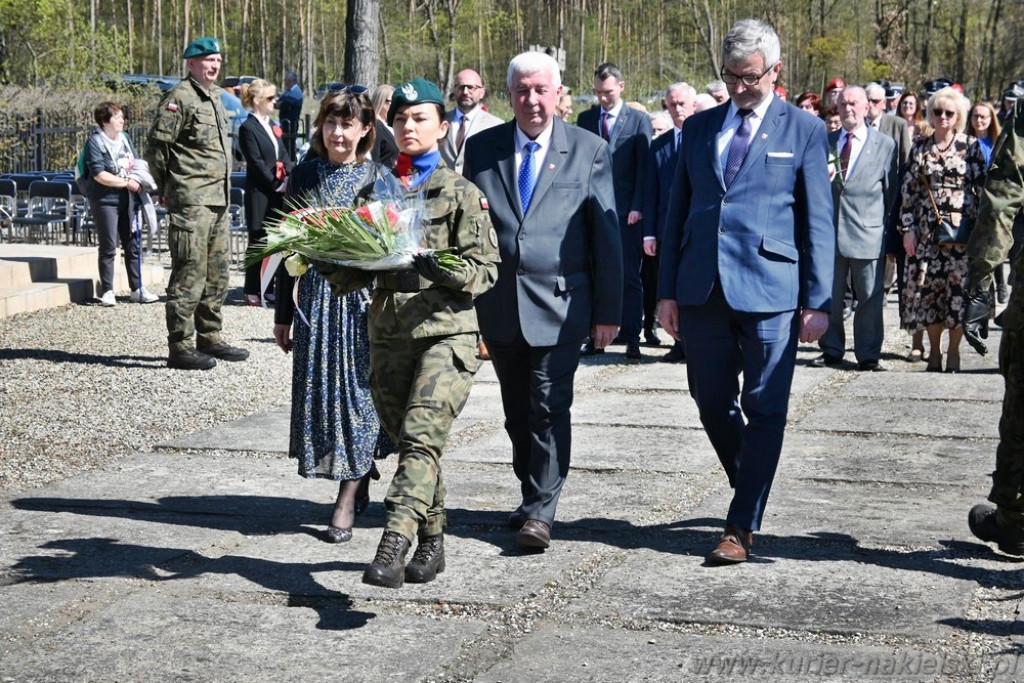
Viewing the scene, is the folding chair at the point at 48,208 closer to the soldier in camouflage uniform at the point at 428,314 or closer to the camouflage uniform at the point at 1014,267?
the soldier in camouflage uniform at the point at 428,314

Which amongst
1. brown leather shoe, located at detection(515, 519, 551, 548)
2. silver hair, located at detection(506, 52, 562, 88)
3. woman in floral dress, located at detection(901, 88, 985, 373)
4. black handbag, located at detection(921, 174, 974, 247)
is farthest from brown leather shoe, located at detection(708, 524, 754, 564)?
black handbag, located at detection(921, 174, 974, 247)

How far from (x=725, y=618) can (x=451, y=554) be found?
47.4 inches

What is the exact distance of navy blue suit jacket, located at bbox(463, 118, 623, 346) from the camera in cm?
557

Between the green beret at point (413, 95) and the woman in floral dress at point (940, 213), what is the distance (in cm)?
582

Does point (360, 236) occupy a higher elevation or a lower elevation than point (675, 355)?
higher

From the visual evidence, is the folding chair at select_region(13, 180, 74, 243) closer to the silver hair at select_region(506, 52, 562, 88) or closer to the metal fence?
the metal fence

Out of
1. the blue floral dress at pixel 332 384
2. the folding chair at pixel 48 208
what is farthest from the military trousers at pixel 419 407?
the folding chair at pixel 48 208

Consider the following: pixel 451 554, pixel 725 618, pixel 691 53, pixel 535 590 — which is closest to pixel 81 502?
pixel 451 554

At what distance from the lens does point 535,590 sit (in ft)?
16.5

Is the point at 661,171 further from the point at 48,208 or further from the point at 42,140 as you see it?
the point at 42,140

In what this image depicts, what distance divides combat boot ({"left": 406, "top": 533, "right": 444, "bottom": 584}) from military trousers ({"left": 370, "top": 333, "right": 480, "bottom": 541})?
0.03 m

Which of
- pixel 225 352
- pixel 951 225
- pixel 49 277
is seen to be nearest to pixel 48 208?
pixel 49 277

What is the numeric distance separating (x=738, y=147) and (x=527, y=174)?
81 cm

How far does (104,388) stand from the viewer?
9266 mm
